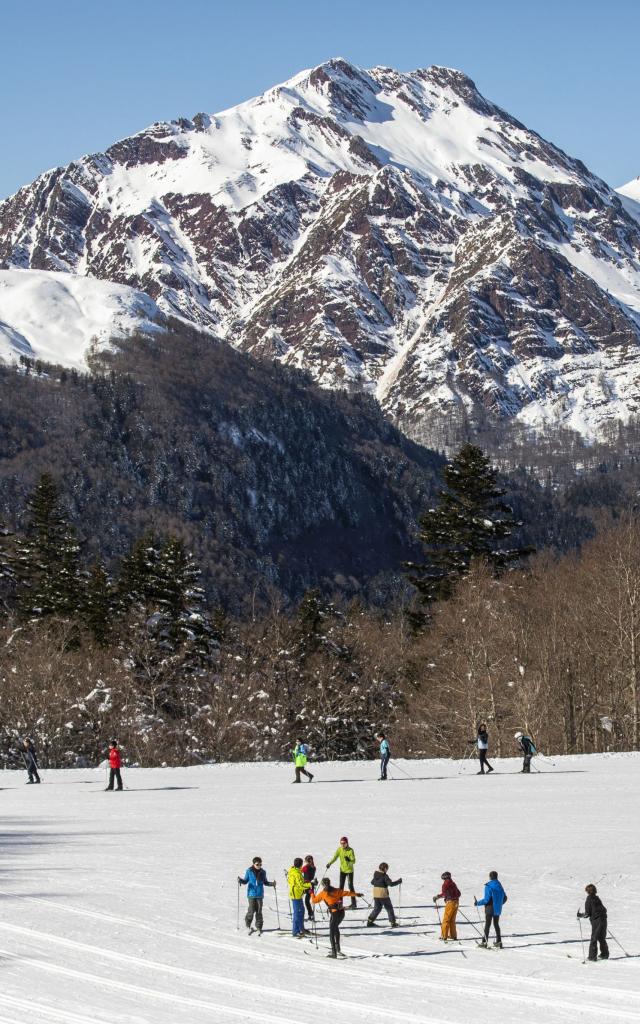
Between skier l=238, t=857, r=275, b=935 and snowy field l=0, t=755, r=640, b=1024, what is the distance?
1.17 feet

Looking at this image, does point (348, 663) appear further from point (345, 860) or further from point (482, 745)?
point (345, 860)

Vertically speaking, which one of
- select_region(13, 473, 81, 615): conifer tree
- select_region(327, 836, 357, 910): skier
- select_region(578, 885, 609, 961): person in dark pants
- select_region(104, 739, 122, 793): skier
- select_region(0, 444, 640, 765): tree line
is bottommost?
select_region(578, 885, 609, 961): person in dark pants

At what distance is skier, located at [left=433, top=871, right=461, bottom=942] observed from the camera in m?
21.9

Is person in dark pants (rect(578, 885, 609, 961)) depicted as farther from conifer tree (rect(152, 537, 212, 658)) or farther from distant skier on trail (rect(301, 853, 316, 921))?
conifer tree (rect(152, 537, 212, 658))

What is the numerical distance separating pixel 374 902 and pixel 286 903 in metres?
2.73

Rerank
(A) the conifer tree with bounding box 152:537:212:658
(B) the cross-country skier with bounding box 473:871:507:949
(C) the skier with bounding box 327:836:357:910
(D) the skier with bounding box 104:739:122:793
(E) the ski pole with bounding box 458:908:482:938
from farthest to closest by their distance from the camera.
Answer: (A) the conifer tree with bounding box 152:537:212:658 → (D) the skier with bounding box 104:739:122:793 → (C) the skier with bounding box 327:836:357:910 → (E) the ski pole with bounding box 458:908:482:938 → (B) the cross-country skier with bounding box 473:871:507:949

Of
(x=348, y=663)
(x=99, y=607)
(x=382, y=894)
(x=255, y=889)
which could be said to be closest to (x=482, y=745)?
(x=382, y=894)

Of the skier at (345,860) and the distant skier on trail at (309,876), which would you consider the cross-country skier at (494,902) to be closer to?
the distant skier on trail at (309,876)

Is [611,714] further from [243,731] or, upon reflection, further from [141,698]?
[141,698]

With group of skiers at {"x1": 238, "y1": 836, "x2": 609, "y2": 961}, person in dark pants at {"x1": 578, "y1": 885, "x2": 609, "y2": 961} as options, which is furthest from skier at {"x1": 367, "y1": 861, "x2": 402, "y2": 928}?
person in dark pants at {"x1": 578, "y1": 885, "x2": 609, "y2": 961}

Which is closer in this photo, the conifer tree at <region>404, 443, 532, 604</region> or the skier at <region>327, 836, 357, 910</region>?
the skier at <region>327, 836, 357, 910</region>

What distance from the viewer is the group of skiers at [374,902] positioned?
20.5 m

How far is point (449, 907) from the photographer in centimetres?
2212

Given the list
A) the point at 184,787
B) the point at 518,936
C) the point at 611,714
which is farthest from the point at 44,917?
the point at 611,714
